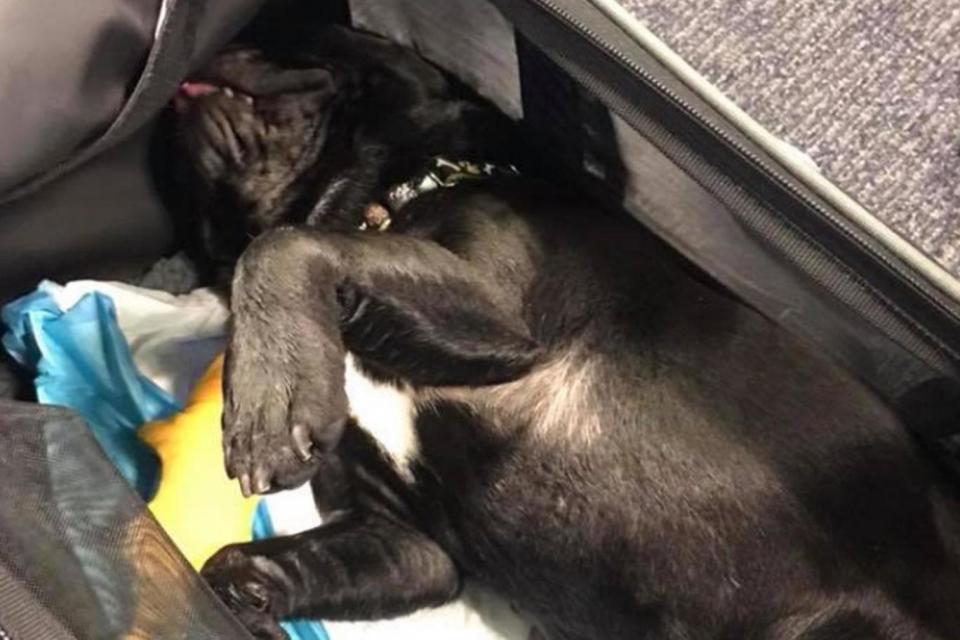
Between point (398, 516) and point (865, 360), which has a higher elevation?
point (865, 360)

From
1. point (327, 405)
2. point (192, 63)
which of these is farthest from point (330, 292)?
point (192, 63)

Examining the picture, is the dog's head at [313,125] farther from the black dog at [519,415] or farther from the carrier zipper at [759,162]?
the carrier zipper at [759,162]

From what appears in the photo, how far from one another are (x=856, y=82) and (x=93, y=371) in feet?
3.06

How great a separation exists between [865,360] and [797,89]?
1.12 ft

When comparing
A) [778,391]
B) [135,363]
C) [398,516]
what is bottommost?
[135,363]

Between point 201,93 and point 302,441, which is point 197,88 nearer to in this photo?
point 201,93

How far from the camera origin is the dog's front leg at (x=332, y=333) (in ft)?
4.01

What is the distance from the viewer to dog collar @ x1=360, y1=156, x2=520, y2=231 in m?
1.50

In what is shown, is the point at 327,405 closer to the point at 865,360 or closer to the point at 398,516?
the point at 398,516

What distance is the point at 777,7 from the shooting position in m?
1.18

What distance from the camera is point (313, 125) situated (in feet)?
5.02

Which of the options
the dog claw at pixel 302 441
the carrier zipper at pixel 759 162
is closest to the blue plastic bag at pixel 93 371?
the dog claw at pixel 302 441

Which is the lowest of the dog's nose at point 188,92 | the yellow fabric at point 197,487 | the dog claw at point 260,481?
the yellow fabric at point 197,487

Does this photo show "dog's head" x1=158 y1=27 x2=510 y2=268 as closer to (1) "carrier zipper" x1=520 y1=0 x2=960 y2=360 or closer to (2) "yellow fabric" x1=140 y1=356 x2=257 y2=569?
(2) "yellow fabric" x1=140 y1=356 x2=257 y2=569
